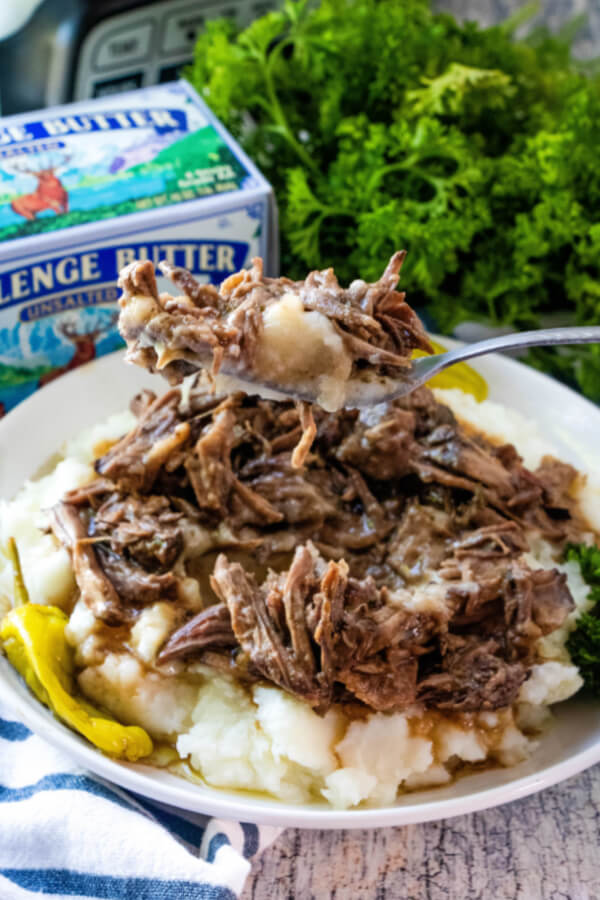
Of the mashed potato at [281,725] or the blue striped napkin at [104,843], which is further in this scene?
the mashed potato at [281,725]

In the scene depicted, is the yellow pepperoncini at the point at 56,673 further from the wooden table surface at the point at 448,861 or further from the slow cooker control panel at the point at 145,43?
the slow cooker control panel at the point at 145,43

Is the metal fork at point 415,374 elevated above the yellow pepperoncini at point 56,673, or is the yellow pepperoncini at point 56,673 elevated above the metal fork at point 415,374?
the metal fork at point 415,374

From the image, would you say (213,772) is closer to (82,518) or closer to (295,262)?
(82,518)

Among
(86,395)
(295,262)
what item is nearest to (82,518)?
(86,395)

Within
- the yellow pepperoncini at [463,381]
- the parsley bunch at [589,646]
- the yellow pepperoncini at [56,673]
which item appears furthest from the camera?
the yellow pepperoncini at [463,381]

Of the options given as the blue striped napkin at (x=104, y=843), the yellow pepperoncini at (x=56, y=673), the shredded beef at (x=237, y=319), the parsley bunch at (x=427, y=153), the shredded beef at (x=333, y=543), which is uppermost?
the shredded beef at (x=237, y=319)

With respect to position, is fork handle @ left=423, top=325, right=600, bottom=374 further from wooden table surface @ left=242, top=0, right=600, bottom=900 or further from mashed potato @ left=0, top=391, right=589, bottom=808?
wooden table surface @ left=242, top=0, right=600, bottom=900

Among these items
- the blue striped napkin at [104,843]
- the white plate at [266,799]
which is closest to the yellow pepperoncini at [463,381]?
the white plate at [266,799]
